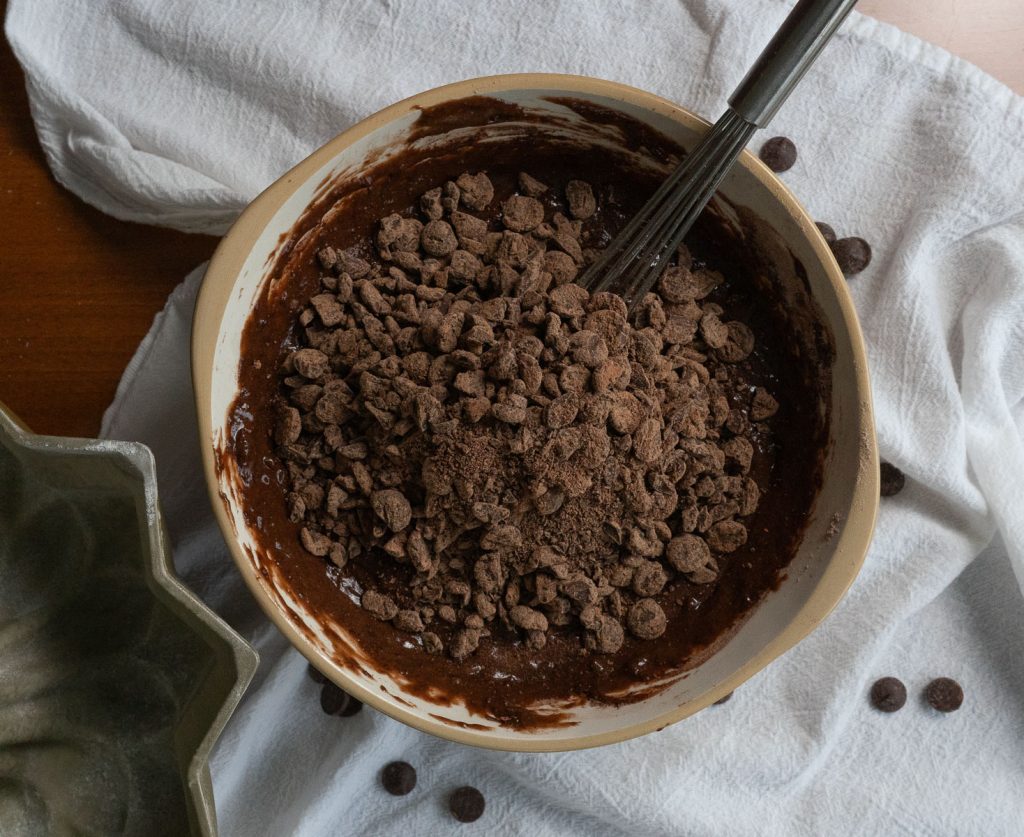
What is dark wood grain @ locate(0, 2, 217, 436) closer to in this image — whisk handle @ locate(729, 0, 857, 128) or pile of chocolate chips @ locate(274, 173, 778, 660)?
pile of chocolate chips @ locate(274, 173, 778, 660)

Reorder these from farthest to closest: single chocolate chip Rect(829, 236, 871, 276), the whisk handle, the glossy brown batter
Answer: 1. single chocolate chip Rect(829, 236, 871, 276)
2. the glossy brown batter
3. the whisk handle

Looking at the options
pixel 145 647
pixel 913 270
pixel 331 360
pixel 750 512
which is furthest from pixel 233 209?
pixel 913 270

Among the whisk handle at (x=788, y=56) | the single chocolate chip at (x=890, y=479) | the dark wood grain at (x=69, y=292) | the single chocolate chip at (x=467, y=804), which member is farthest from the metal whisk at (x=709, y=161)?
the single chocolate chip at (x=467, y=804)

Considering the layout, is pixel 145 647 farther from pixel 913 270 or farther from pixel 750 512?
pixel 913 270

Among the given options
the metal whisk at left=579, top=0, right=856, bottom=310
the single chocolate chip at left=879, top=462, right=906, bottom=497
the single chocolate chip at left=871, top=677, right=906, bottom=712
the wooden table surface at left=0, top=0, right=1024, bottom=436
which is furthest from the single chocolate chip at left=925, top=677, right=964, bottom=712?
the wooden table surface at left=0, top=0, right=1024, bottom=436

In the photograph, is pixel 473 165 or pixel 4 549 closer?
pixel 4 549
